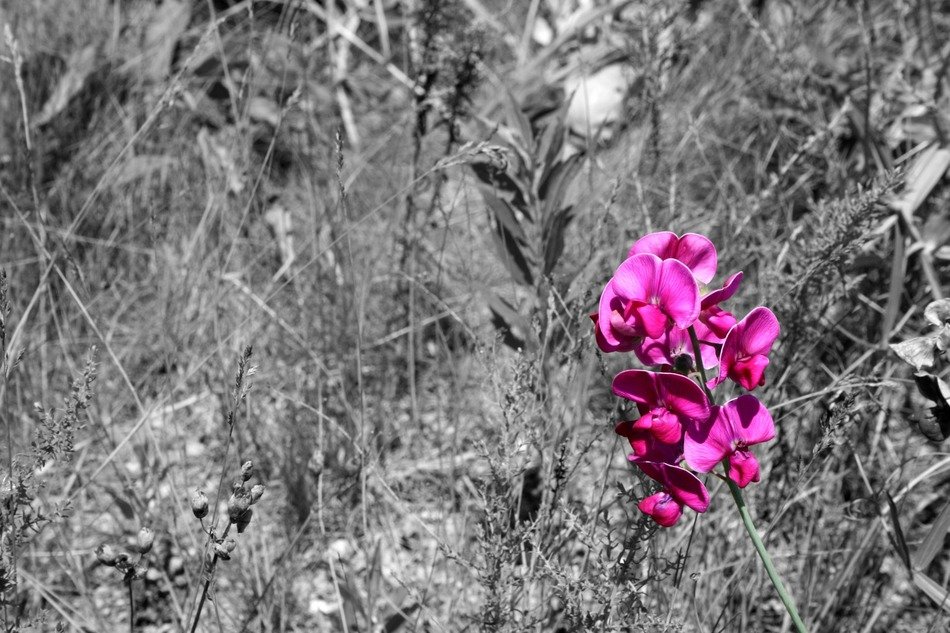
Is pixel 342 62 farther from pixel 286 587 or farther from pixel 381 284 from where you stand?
pixel 286 587

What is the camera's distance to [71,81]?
2537mm

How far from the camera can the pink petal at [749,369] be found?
3.33 ft

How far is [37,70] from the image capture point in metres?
2.67

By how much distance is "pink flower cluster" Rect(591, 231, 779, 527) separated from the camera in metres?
0.97

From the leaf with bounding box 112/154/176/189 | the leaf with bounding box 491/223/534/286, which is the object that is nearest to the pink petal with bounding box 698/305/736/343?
the leaf with bounding box 491/223/534/286

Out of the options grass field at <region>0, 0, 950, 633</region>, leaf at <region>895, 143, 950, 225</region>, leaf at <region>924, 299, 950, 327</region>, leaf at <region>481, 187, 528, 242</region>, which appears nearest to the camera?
leaf at <region>924, 299, 950, 327</region>

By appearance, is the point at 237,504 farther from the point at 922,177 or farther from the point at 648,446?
the point at 922,177

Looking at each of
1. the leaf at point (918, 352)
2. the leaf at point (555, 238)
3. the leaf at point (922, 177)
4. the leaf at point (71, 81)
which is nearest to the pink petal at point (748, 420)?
the leaf at point (918, 352)

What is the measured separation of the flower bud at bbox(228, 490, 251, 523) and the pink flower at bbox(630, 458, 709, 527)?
0.45 meters

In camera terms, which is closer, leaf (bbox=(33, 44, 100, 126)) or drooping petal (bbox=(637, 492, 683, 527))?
drooping petal (bbox=(637, 492, 683, 527))

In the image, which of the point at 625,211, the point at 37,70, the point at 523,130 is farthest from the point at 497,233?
the point at 37,70

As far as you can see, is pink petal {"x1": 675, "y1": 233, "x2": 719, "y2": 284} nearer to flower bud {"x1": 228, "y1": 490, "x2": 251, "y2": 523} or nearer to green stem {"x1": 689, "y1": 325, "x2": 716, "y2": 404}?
green stem {"x1": 689, "y1": 325, "x2": 716, "y2": 404}

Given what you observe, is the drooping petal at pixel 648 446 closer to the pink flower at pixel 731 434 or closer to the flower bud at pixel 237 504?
the pink flower at pixel 731 434

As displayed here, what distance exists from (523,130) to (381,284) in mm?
696
